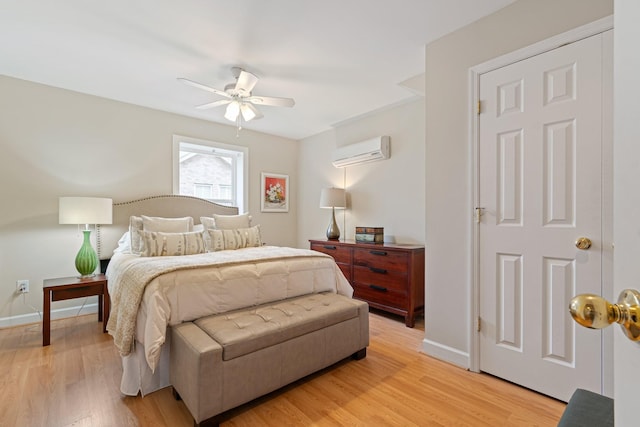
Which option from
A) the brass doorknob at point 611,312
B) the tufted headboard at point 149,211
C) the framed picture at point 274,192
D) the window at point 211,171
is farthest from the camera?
the framed picture at point 274,192

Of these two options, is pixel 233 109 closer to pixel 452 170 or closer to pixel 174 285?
pixel 174 285

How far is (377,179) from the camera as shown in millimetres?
3914

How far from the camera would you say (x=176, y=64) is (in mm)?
2672

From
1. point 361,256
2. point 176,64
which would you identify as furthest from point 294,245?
point 176,64

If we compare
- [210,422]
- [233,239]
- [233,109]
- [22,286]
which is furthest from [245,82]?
[22,286]

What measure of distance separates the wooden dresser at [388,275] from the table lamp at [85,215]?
2563mm

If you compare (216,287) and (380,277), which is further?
(380,277)

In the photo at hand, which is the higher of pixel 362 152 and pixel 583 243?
pixel 362 152

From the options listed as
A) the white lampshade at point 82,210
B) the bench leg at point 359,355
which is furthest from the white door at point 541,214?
the white lampshade at point 82,210

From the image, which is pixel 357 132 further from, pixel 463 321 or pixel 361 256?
pixel 463 321

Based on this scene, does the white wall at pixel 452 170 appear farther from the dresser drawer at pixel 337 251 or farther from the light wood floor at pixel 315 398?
the dresser drawer at pixel 337 251

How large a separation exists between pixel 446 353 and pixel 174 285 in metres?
1.99

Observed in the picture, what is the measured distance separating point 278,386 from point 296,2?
240 centimetres

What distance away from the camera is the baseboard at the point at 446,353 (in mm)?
2150
